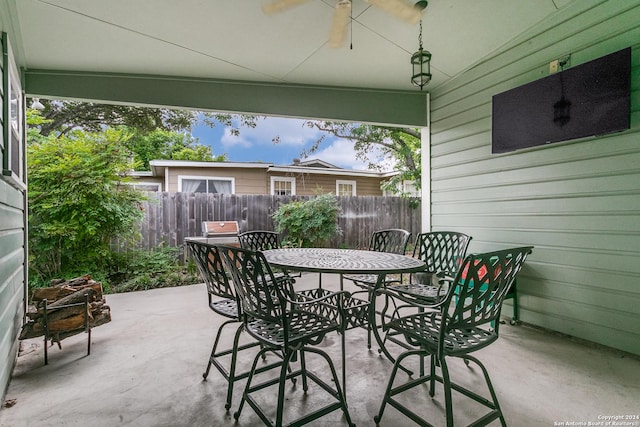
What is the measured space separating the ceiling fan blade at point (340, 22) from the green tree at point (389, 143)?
5601mm

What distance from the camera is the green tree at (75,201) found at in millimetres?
3988

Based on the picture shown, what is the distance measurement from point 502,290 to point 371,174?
9891 millimetres

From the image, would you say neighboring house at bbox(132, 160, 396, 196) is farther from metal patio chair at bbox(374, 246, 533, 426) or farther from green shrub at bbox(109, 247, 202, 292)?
metal patio chair at bbox(374, 246, 533, 426)

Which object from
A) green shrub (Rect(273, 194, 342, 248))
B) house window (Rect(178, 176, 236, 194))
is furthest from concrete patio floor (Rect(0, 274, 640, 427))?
house window (Rect(178, 176, 236, 194))

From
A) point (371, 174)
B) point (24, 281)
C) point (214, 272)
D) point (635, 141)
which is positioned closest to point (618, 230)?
point (635, 141)

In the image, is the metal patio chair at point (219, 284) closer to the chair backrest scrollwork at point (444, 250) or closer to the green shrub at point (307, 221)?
the chair backrest scrollwork at point (444, 250)

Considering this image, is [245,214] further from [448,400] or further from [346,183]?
[448,400]

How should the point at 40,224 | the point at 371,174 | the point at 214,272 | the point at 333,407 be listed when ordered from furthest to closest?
the point at 371,174 < the point at 40,224 < the point at 214,272 < the point at 333,407

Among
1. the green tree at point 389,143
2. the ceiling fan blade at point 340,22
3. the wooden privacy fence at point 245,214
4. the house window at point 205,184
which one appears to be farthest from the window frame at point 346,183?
the ceiling fan blade at point 340,22

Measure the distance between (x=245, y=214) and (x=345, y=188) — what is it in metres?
5.20

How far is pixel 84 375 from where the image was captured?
2.22m

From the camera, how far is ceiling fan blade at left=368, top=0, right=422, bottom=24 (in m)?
2.05

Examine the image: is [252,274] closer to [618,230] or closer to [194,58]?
[194,58]

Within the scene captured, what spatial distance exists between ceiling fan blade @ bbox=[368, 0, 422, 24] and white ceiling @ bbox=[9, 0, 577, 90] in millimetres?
376
